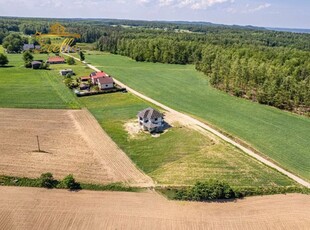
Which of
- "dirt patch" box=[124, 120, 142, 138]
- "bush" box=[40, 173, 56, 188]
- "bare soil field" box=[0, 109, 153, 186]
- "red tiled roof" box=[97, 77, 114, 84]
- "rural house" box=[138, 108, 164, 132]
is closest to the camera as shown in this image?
"bush" box=[40, 173, 56, 188]

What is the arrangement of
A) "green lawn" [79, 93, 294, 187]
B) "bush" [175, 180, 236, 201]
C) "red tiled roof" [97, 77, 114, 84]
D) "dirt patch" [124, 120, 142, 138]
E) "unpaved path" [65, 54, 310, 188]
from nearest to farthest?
"bush" [175, 180, 236, 201], "green lawn" [79, 93, 294, 187], "unpaved path" [65, 54, 310, 188], "dirt patch" [124, 120, 142, 138], "red tiled roof" [97, 77, 114, 84]

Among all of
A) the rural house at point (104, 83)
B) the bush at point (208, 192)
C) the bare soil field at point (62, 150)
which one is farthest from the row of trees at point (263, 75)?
the bush at point (208, 192)

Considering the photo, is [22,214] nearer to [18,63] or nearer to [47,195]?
[47,195]

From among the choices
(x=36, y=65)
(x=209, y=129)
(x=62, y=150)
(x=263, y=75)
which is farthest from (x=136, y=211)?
(x=36, y=65)

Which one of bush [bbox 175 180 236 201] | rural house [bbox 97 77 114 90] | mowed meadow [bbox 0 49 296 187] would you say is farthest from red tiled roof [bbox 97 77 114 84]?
bush [bbox 175 180 236 201]

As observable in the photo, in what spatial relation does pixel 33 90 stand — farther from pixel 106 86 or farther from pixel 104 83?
pixel 106 86

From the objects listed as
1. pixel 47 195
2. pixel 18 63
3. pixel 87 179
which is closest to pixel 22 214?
pixel 47 195

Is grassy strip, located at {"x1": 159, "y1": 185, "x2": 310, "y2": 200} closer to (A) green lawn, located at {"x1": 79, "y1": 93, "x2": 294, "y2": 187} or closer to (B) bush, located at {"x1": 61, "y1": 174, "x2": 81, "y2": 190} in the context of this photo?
(A) green lawn, located at {"x1": 79, "y1": 93, "x2": 294, "y2": 187}
